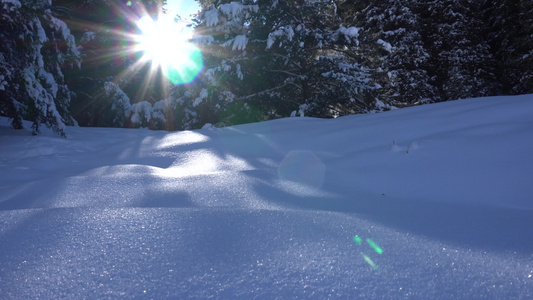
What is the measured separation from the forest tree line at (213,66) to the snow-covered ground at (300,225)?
9.83ft

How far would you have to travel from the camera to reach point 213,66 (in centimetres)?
814

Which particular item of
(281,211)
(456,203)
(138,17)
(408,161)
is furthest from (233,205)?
(138,17)

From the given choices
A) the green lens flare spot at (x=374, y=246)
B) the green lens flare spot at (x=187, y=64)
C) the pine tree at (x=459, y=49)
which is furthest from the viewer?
the pine tree at (x=459, y=49)

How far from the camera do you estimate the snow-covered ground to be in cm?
83

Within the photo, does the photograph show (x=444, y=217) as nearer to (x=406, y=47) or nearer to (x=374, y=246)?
(x=374, y=246)

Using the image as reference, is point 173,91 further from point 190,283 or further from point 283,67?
point 190,283

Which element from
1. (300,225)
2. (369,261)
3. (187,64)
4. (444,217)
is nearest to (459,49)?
(187,64)

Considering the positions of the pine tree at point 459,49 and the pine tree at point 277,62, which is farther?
the pine tree at point 459,49

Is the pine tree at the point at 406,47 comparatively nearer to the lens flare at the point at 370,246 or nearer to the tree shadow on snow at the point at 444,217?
the tree shadow on snow at the point at 444,217

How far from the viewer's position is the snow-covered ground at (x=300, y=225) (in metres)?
0.83

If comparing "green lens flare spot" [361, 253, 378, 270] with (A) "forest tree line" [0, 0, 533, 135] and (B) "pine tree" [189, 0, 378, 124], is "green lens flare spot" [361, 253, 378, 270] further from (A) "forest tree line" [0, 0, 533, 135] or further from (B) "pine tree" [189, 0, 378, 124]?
(B) "pine tree" [189, 0, 378, 124]

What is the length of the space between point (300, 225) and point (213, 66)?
7492mm

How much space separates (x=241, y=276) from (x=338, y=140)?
7.46 feet

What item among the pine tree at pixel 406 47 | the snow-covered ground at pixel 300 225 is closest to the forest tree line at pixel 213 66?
the pine tree at pixel 406 47
